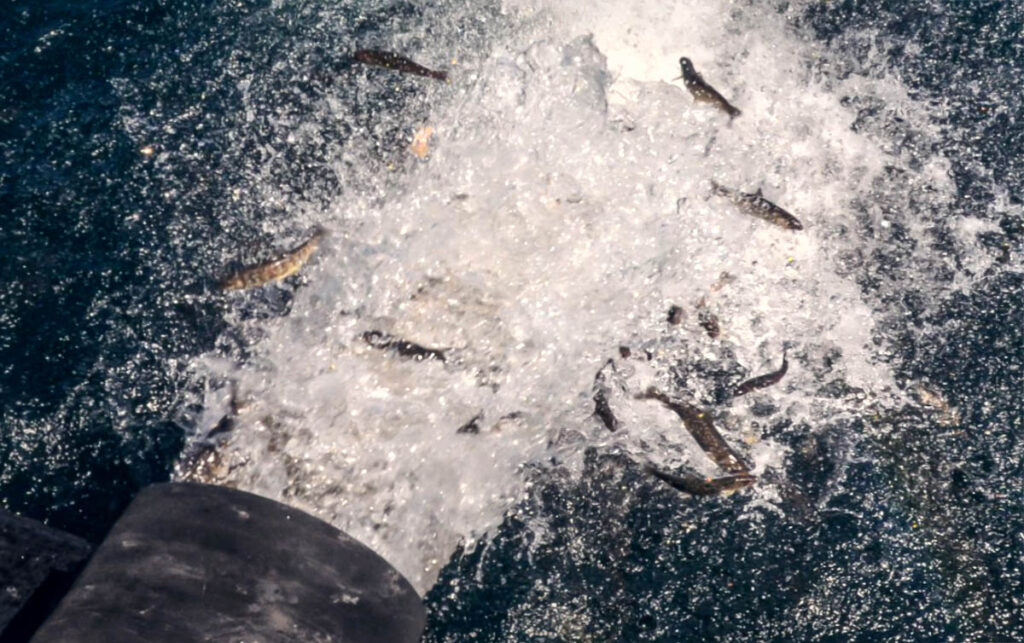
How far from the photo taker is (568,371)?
11.2ft

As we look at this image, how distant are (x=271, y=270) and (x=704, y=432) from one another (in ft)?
5.42

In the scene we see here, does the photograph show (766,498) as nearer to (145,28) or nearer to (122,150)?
(122,150)

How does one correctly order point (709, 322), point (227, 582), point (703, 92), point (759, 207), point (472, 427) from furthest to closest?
1. point (703, 92)
2. point (759, 207)
3. point (709, 322)
4. point (472, 427)
5. point (227, 582)

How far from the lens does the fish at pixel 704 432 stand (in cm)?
324

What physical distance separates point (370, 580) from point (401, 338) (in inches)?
42.8

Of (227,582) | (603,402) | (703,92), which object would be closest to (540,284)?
(603,402)

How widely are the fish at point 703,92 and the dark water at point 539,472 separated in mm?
474

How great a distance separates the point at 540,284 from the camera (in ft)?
11.5

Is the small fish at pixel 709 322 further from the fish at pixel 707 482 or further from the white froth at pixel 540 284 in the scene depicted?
the fish at pixel 707 482

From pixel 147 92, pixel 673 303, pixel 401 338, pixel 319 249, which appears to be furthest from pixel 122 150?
pixel 673 303

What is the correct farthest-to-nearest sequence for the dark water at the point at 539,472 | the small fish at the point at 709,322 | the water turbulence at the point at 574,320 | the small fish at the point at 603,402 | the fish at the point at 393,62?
the fish at the point at 393,62, the small fish at the point at 709,322, the small fish at the point at 603,402, the water turbulence at the point at 574,320, the dark water at the point at 539,472

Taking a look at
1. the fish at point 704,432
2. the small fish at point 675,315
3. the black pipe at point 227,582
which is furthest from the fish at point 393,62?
the black pipe at point 227,582

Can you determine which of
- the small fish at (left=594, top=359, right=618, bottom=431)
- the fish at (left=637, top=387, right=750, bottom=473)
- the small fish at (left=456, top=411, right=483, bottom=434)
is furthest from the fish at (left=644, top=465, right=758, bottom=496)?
the small fish at (left=456, top=411, right=483, bottom=434)

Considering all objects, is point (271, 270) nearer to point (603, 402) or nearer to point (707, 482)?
point (603, 402)
